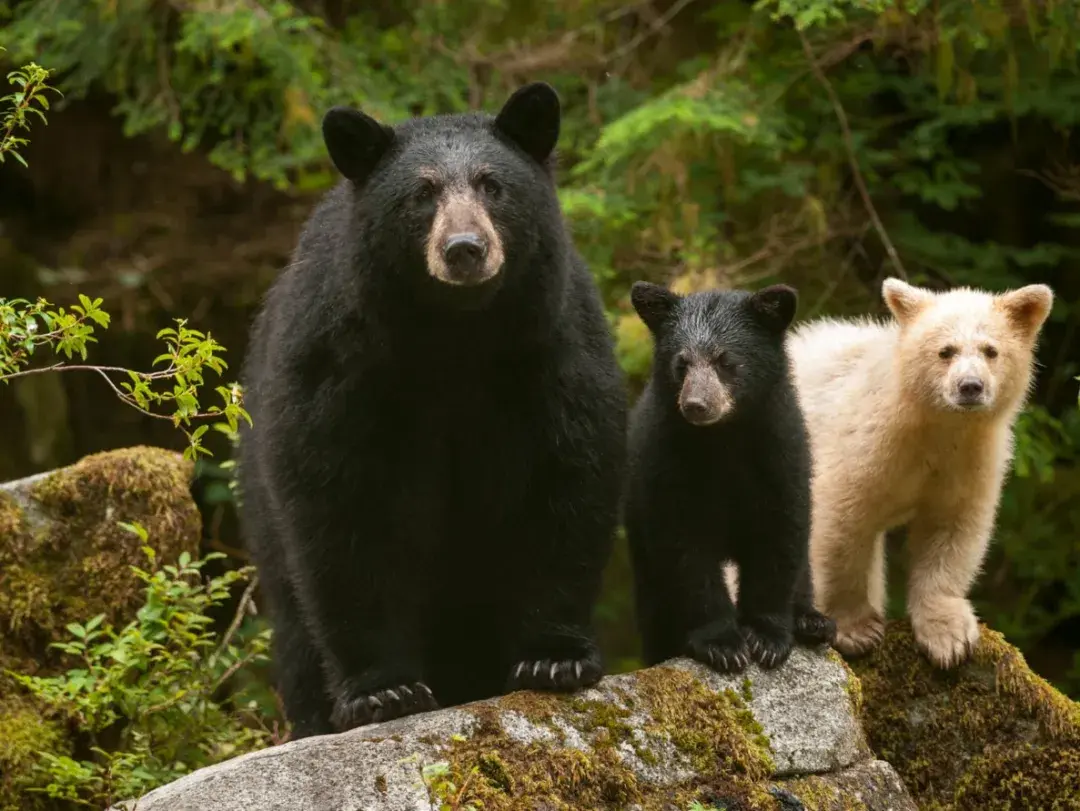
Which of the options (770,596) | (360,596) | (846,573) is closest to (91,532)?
(360,596)

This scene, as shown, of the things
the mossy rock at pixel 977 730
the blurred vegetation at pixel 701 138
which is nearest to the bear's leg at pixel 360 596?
the mossy rock at pixel 977 730

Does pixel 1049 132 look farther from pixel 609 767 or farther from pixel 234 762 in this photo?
pixel 234 762

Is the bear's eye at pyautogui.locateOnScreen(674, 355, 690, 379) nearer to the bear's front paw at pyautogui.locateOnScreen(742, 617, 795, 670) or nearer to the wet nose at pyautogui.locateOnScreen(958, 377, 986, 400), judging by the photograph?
the bear's front paw at pyautogui.locateOnScreen(742, 617, 795, 670)

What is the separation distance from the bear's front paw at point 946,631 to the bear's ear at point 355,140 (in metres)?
2.79

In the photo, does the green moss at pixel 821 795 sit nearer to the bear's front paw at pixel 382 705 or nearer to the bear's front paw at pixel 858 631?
the bear's front paw at pixel 858 631

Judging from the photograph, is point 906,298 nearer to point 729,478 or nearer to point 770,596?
point 729,478

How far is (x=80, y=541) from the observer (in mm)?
6227

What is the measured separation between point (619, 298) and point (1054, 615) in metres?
3.79

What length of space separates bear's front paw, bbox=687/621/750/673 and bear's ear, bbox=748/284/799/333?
115 centimetres

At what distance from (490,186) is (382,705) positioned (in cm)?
178

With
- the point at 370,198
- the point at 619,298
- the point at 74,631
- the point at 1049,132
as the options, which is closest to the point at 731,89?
the point at 619,298

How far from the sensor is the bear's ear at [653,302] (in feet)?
17.7

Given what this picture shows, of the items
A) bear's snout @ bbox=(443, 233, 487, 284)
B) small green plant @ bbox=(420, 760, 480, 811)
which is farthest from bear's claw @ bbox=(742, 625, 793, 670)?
bear's snout @ bbox=(443, 233, 487, 284)

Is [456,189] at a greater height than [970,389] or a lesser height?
greater
